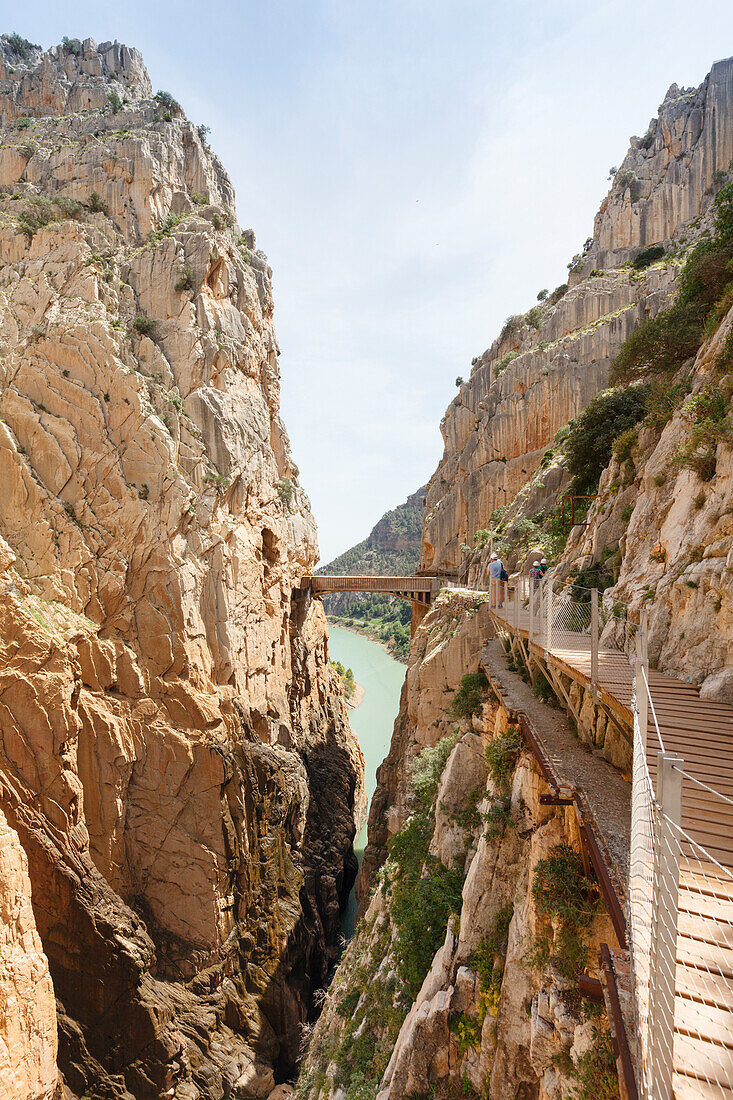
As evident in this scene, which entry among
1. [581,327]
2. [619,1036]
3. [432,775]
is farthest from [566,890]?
[581,327]

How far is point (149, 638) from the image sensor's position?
15258 millimetres

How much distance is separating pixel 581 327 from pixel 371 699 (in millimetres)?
35598

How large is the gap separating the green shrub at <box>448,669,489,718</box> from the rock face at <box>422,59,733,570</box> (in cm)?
1403

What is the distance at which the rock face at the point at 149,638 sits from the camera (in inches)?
504

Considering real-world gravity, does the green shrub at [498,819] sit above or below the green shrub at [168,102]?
below

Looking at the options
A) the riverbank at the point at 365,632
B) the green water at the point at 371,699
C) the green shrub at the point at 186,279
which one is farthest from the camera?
the riverbank at the point at 365,632

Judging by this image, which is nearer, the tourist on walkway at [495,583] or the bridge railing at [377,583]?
the tourist on walkway at [495,583]

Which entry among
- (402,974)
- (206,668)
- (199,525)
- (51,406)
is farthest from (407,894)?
(51,406)

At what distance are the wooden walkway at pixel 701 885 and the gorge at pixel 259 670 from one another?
9 cm

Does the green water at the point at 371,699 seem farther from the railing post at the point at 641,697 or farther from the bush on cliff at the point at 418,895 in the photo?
the railing post at the point at 641,697

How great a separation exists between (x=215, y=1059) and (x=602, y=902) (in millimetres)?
15517

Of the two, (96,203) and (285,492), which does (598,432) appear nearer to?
(285,492)

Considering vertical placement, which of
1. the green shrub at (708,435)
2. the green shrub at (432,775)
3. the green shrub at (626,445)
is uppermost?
the green shrub at (626,445)

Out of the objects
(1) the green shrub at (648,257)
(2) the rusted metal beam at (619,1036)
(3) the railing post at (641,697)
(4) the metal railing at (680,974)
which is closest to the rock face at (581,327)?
(1) the green shrub at (648,257)
